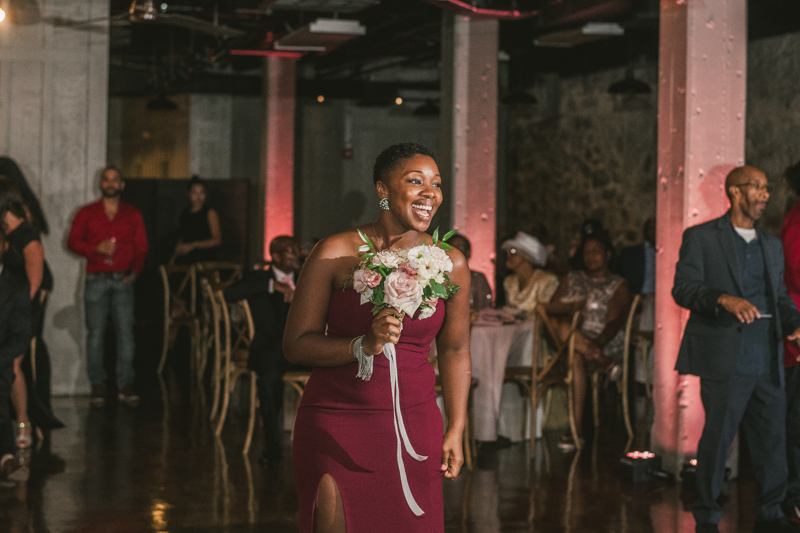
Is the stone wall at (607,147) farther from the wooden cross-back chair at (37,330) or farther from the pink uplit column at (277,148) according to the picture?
the wooden cross-back chair at (37,330)

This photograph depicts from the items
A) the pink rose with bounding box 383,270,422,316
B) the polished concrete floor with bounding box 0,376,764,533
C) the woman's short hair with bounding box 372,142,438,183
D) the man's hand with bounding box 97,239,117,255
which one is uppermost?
the woman's short hair with bounding box 372,142,438,183

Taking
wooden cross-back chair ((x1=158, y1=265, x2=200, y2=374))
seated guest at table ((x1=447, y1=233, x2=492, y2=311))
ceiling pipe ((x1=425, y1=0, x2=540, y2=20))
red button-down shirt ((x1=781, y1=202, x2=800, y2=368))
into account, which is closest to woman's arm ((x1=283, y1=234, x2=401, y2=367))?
red button-down shirt ((x1=781, y1=202, x2=800, y2=368))

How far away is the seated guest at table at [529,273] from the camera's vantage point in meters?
6.62

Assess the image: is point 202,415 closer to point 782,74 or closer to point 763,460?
point 763,460

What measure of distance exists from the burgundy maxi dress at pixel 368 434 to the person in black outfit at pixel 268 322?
3212 mm

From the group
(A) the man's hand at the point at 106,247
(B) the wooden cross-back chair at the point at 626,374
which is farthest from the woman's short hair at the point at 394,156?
(A) the man's hand at the point at 106,247

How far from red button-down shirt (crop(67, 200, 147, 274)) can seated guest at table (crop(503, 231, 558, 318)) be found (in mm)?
2848

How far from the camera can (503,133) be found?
1452 centimetres

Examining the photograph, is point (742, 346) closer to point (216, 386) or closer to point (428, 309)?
point (428, 309)

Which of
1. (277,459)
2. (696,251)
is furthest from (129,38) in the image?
(696,251)

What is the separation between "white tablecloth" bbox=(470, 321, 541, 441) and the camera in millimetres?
5789

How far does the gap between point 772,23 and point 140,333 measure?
7657 mm

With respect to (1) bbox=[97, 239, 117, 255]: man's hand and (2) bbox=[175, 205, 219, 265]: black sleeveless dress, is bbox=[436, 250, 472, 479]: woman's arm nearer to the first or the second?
(1) bbox=[97, 239, 117, 255]: man's hand

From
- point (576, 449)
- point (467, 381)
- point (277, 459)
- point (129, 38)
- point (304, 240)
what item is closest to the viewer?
point (467, 381)
